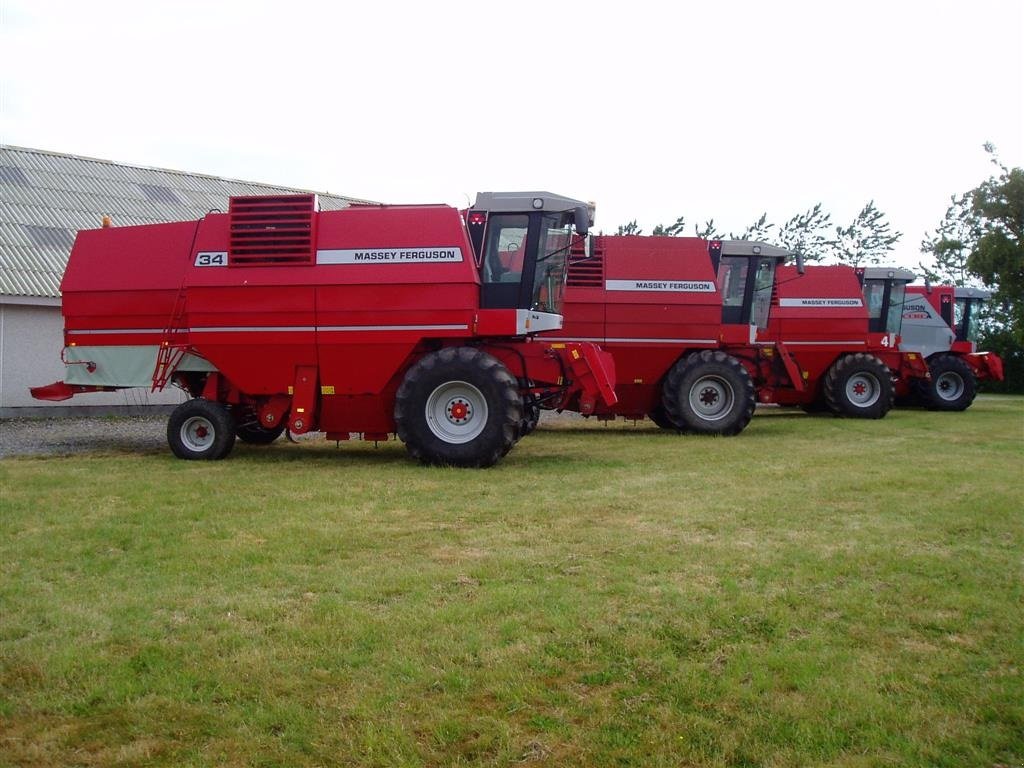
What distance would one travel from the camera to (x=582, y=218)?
40.2 ft

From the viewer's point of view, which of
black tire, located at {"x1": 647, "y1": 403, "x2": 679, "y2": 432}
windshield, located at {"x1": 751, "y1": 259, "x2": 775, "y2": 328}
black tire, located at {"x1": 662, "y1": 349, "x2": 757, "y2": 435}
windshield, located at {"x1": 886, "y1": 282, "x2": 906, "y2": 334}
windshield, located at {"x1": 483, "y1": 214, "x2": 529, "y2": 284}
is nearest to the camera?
windshield, located at {"x1": 483, "y1": 214, "x2": 529, "y2": 284}

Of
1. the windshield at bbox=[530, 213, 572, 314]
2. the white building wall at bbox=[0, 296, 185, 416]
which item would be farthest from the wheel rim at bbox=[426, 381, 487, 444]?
the white building wall at bbox=[0, 296, 185, 416]

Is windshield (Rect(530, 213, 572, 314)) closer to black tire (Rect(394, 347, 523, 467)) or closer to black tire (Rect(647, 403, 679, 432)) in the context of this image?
black tire (Rect(394, 347, 523, 467))

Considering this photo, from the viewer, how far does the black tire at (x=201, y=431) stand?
1234 cm

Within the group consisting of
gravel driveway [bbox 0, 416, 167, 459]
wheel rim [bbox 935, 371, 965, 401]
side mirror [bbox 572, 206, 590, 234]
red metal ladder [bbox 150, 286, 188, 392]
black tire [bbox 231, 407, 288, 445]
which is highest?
side mirror [bbox 572, 206, 590, 234]

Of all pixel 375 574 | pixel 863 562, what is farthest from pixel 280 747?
pixel 863 562

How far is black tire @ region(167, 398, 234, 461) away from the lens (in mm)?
12336

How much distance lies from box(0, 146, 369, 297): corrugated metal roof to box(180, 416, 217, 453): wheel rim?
340 inches

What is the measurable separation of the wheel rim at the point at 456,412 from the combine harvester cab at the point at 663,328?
428cm

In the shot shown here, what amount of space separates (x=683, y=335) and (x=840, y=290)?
631cm

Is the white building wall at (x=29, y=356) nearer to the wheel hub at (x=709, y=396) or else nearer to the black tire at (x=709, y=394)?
the black tire at (x=709, y=394)

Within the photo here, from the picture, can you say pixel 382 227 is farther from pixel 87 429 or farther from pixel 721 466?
pixel 87 429

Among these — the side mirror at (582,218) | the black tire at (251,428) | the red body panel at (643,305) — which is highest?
the side mirror at (582,218)

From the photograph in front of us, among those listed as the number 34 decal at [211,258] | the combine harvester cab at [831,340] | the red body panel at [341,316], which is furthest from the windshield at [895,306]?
the number 34 decal at [211,258]
